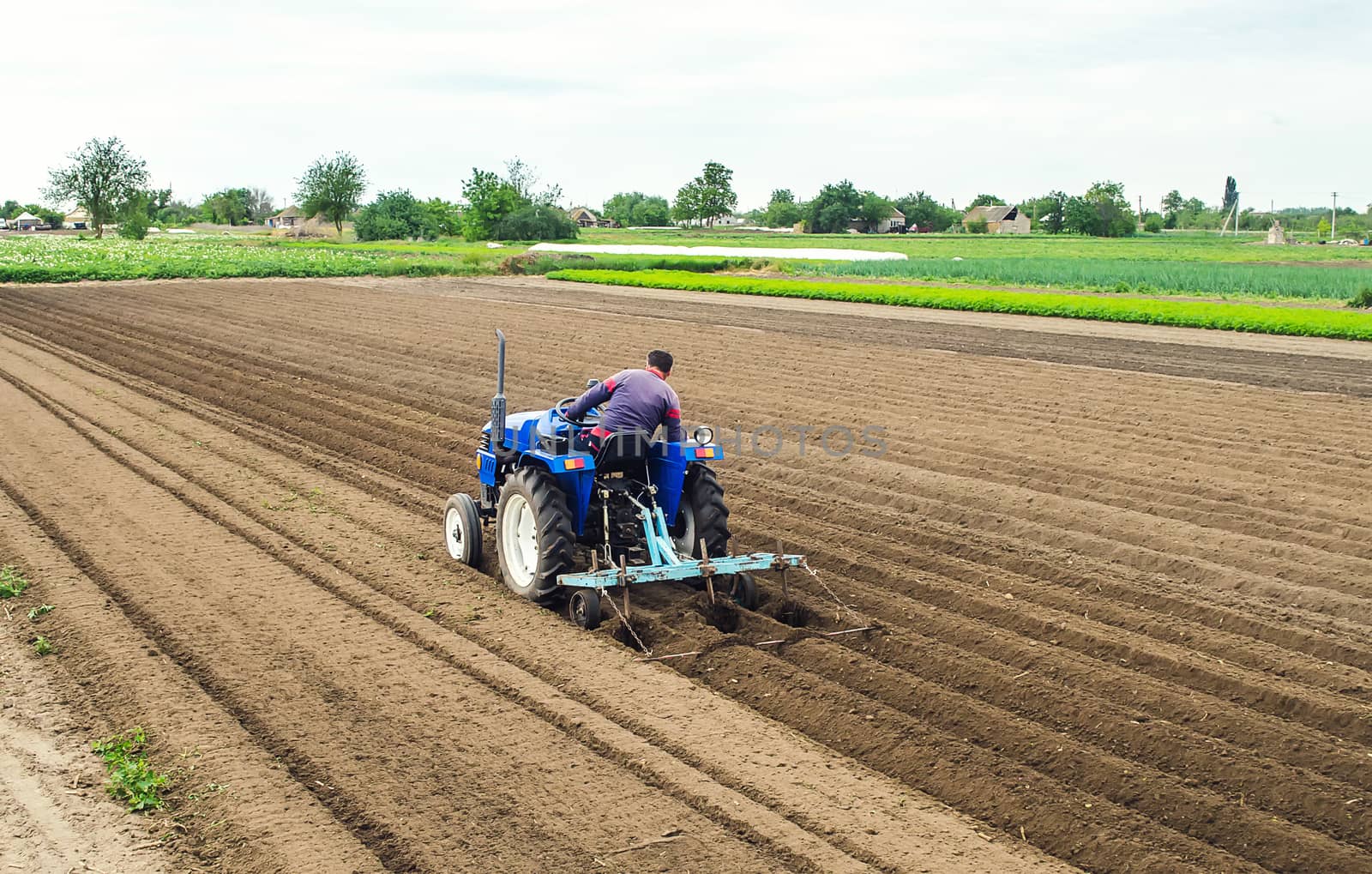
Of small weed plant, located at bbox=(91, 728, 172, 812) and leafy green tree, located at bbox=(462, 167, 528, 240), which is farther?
leafy green tree, located at bbox=(462, 167, 528, 240)

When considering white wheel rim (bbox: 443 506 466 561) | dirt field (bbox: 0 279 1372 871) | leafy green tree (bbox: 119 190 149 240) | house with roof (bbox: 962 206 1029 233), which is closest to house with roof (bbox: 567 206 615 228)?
house with roof (bbox: 962 206 1029 233)

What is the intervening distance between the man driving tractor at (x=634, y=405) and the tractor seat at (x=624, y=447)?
0.03 m

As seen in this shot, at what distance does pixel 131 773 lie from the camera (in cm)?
510

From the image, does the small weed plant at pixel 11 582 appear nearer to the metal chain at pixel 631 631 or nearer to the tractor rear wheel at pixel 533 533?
the tractor rear wheel at pixel 533 533

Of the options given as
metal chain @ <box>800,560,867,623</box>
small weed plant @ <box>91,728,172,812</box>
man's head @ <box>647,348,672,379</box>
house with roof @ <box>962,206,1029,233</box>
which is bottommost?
small weed plant @ <box>91,728,172,812</box>

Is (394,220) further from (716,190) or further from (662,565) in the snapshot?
(662,565)

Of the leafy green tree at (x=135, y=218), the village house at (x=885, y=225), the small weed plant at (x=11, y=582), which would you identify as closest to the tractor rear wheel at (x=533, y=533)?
the small weed plant at (x=11, y=582)

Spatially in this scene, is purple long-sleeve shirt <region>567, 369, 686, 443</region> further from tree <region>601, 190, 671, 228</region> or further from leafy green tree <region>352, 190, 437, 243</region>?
tree <region>601, 190, 671, 228</region>

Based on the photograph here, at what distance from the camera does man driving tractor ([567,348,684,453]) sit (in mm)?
7160

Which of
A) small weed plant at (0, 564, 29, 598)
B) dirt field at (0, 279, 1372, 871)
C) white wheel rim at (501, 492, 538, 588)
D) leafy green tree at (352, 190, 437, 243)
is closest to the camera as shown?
dirt field at (0, 279, 1372, 871)

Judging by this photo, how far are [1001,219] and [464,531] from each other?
355 ft

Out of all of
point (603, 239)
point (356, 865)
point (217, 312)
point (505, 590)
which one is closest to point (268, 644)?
point (505, 590)

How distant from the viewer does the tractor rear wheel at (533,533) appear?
23.5 feet

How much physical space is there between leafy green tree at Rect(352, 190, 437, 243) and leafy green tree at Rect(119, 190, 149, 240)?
62.6ft
